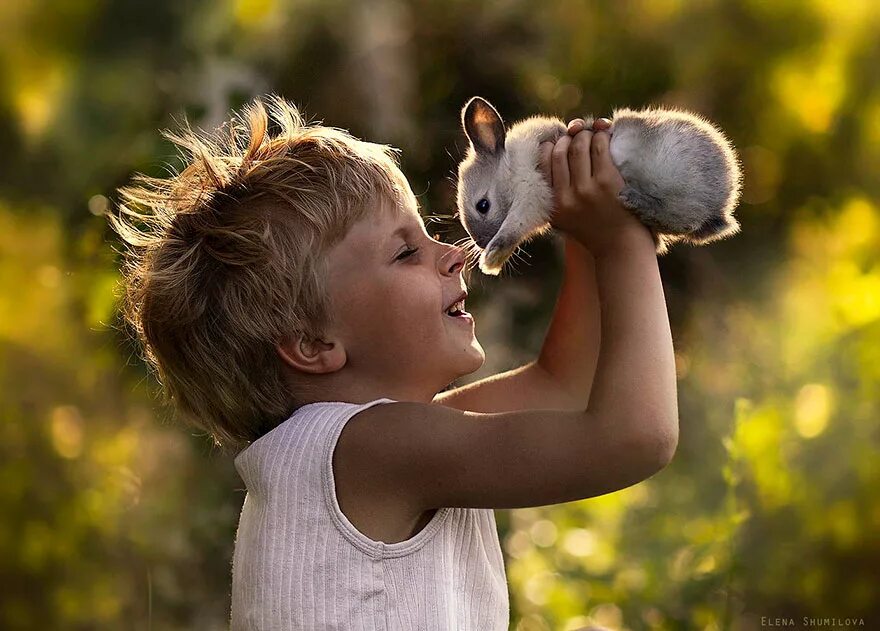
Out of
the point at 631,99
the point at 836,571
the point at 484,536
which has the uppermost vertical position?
the point at 631,99

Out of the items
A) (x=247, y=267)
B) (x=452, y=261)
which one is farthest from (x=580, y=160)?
(x=247, y=267)

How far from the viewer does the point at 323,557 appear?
153cm

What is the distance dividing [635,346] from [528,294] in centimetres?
150

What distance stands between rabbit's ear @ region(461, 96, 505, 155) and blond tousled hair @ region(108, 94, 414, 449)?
15 centimetres

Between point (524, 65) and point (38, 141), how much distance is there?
4.00ft

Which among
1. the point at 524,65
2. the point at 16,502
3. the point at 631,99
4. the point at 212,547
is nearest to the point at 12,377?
Answer: the point at 16,502

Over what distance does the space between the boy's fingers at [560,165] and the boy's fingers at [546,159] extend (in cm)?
2

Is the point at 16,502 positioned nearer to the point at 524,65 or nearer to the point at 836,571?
the point at 524,65

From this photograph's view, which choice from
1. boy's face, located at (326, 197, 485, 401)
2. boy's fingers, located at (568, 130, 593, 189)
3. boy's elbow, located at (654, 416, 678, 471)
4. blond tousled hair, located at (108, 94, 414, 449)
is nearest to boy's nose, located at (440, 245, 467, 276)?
boy's face, located at (326, 197, 485, 401)

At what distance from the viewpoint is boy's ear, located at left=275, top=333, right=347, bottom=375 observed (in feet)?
5.29

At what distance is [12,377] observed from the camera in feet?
9.97

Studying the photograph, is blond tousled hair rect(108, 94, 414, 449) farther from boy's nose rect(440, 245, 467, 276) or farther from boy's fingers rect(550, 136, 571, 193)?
boy's fingers rect(550, 136, 571, 193)

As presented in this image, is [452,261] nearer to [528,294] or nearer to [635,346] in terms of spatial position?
[635,346]

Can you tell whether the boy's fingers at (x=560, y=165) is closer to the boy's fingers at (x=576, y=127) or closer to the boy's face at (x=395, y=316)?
the boy's fingers at (x=576, y=127)
